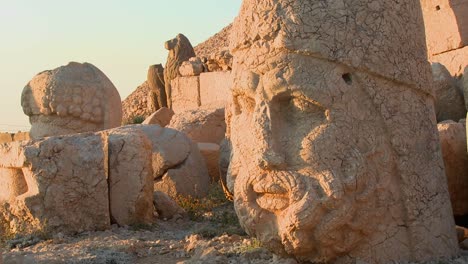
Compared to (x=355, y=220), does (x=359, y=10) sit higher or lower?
higher

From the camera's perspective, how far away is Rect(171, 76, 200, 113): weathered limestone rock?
14922 millimetres

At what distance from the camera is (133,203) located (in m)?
7.00

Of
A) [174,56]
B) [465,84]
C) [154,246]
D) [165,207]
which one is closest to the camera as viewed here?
[154,246]

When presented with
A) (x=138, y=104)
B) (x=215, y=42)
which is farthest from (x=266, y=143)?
(x=215, y=42)

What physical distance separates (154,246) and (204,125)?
447cm

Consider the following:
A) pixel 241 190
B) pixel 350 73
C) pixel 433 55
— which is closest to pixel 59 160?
pixel 241 190

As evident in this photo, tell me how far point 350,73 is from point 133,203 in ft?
10.5

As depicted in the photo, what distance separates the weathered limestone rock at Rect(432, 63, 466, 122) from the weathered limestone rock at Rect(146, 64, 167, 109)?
37.9ft

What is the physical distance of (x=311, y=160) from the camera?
173 inches

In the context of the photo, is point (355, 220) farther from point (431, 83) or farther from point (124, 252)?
point (124, 252)

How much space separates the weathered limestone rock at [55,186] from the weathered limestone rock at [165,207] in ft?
2.74

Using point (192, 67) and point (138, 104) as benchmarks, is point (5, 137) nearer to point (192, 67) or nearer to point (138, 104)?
point (192, 67)

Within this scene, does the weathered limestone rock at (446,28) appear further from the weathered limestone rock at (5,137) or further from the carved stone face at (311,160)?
the weathered limestone rock at (5,137)

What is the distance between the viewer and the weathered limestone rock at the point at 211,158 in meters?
9.28
